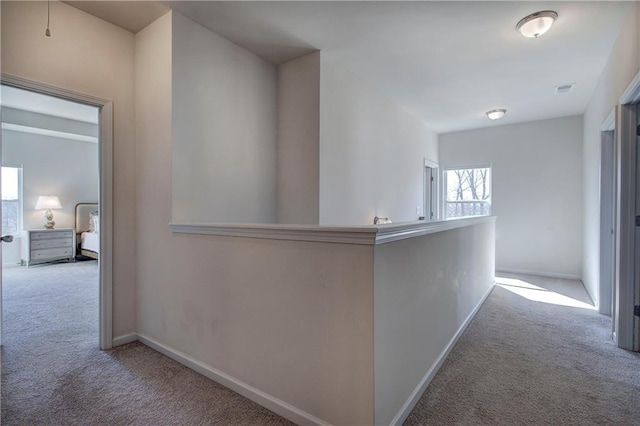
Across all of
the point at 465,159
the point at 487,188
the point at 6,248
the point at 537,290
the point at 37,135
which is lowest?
the point at 537,290

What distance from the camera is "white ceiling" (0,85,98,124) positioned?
4.66m

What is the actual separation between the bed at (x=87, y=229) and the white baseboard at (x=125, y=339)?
169 inches

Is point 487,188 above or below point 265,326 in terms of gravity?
above

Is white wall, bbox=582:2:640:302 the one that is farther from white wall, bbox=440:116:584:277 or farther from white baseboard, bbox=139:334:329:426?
white baseboard, bbox=139:334:329:426

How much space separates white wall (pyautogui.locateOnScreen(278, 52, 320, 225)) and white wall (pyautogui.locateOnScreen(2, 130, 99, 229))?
562cm

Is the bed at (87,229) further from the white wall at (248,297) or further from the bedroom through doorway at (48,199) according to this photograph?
the white wall at (248,297)

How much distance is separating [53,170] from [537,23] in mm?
7987

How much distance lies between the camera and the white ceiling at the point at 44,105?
466 centimetres

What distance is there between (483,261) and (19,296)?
5.69 metres

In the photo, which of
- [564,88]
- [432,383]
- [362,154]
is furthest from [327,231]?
[564,88]

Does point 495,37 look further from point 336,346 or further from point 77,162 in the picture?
point 77,162

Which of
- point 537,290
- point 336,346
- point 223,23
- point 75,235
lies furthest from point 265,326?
point 75,235

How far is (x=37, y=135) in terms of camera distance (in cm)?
596

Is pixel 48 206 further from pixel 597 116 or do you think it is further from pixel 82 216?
pixel 597 116
